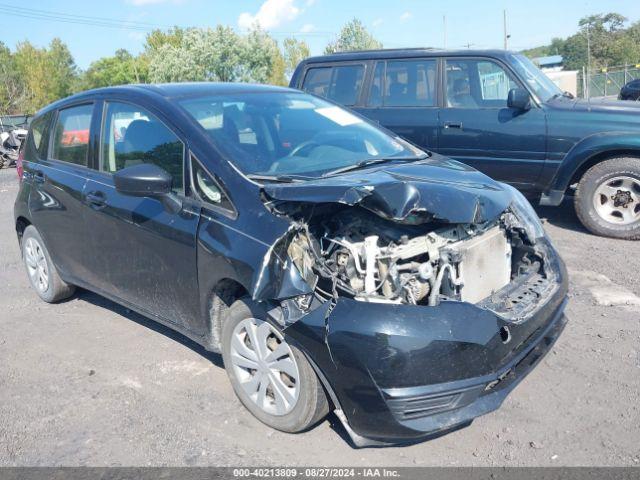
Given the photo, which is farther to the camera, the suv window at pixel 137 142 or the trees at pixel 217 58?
the trees at pixel 217 58

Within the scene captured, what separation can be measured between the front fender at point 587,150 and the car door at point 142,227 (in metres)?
4.47

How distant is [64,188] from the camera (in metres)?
4.72

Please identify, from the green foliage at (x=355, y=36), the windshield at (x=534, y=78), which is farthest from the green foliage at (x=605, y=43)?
the windshield at (x=534, y=78)

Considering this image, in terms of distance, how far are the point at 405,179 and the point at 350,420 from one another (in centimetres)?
132

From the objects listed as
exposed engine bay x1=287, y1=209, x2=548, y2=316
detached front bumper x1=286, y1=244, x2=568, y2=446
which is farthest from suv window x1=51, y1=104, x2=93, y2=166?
detached front bumper x1=286, y1=244, x2=568, y2=446

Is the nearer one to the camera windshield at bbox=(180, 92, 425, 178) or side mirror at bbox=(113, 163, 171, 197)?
side mirror at bbox=(113, 163, 171, 197)

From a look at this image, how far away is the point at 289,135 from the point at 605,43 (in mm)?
71263

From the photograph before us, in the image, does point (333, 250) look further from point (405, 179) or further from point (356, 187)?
point (405, 179)

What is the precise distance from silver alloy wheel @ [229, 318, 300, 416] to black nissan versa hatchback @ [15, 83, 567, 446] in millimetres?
10

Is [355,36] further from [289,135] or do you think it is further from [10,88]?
[289,135]

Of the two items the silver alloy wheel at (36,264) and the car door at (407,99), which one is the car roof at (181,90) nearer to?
the silver alloy wheel at (36,264)

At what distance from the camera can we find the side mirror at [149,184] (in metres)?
3.56

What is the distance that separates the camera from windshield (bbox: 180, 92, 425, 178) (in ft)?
12.1

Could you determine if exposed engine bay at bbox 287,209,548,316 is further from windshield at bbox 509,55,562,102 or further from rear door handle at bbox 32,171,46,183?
windshield at bbox 509,55,562,102
